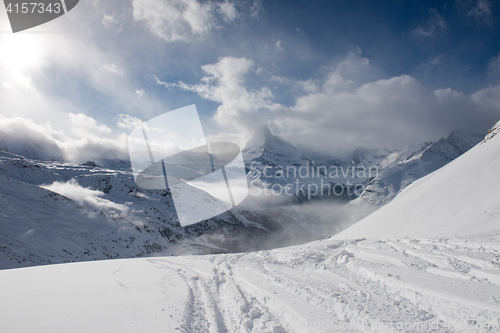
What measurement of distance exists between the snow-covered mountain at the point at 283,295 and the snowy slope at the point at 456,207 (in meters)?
5.26

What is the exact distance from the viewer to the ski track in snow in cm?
353

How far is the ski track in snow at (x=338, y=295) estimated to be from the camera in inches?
139

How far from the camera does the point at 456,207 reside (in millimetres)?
14062

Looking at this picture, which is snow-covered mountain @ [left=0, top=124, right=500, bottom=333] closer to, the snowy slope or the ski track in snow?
the ski track in snow

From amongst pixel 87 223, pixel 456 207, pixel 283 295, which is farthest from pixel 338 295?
pixel 87 223

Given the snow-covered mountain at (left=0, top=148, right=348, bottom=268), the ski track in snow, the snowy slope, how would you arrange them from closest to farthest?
the ski track in snow, the snowy slope, the snow-covered mountain at (left=0, top=148, right=348, bottom=268)

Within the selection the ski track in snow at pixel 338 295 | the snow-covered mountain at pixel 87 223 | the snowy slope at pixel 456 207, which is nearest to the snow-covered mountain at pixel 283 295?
the ski track in snow at pixel 338 295

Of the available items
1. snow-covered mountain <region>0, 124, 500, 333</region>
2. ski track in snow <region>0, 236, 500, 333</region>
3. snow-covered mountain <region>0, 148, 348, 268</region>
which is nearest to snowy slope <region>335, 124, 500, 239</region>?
snow-covered mountain <region>0, 124, 500, 333</region>

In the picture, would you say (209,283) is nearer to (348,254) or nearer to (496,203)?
(348,254)

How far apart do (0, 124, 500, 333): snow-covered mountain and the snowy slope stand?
5259mm

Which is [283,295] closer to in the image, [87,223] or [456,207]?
[456,207]

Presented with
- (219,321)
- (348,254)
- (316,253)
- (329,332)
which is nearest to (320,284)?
(329,332)

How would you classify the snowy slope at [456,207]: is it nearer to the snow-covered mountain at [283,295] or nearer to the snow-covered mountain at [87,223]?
the snow-covered mountain at [283,295]

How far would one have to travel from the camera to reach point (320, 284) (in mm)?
5555
